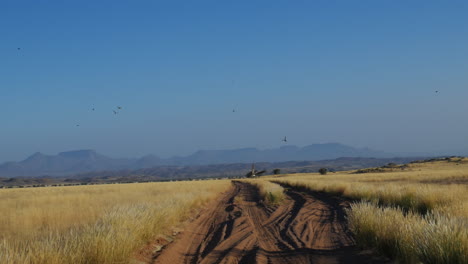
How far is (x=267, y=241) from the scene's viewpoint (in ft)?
34.4

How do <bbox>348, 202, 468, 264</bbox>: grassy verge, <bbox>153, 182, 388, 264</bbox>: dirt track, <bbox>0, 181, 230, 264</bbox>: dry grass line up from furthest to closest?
<bbox>153, 182, 388, 264</bbox>: dirt track < <bbox>0, 181, 230, 264</bbox>: dry grass < <bbox>348, 202, 468, 264</bbox>: grassy verge

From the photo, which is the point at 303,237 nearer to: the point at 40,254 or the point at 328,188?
the point at 40,254

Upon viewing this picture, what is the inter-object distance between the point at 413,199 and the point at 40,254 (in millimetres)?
13315

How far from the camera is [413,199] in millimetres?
15453

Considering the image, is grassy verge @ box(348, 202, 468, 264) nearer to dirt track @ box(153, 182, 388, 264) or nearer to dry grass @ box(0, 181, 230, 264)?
dirt track @ box(153, 182, 388, 264)

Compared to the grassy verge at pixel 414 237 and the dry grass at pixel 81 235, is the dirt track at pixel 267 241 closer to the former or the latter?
the grassy verge at pixel 414 237

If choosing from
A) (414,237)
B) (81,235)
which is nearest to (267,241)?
(414,237)

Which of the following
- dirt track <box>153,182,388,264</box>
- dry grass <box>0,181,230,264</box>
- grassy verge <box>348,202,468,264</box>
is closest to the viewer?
grassy verge <box>348,202,468,264</box>

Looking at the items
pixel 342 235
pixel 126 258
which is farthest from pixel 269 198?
pixel 126 258

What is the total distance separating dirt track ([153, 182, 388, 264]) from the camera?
8414 mm

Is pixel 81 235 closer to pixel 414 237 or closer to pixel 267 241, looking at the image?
pixel 267 241

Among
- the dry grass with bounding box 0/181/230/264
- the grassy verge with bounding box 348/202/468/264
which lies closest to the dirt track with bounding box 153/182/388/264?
the grassy verge with bounding box 348/202/468/264

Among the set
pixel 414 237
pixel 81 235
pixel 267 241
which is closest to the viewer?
pixel 414 237

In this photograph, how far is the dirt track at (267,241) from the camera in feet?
27.6
